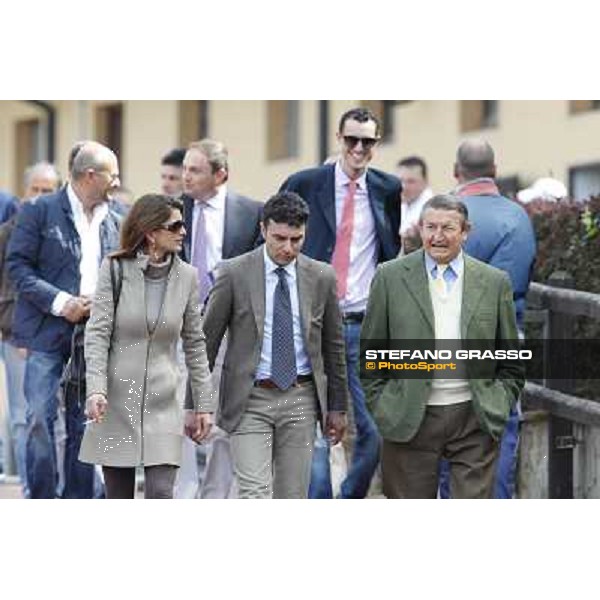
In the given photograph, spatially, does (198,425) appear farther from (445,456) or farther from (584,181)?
(584,181)

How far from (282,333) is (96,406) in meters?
0.88

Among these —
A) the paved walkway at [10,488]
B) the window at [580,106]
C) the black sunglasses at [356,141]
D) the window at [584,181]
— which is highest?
the window at [580,106]

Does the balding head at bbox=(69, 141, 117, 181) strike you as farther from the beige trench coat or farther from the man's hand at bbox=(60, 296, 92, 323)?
the beige trench coat

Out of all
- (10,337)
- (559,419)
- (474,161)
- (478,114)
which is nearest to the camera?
(478,114)

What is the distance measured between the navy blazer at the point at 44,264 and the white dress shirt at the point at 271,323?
0.81 metres

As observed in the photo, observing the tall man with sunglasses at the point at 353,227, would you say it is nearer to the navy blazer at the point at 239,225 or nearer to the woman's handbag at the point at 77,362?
the navy blazer at the point at 239,225

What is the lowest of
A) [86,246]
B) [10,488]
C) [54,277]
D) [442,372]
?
[10,488]

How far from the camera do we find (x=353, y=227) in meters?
→ 14.7

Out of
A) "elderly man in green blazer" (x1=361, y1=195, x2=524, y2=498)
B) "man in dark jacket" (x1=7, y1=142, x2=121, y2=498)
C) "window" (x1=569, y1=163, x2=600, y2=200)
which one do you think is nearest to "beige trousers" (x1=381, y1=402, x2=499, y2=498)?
"elderly man in green blazer" (x1=361, y1=195, x2=524, y2=498)

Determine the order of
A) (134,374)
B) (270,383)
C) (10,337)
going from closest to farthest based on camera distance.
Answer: (134,374), (270,383), (10,337)

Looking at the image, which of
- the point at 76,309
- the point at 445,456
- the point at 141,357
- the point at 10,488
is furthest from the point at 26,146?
the point at 445,456

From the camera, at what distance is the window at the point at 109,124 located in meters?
14.3

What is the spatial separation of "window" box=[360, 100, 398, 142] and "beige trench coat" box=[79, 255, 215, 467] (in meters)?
1.08

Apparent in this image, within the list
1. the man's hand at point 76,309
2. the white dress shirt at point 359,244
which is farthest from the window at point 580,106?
the man's hand at point 76,309
